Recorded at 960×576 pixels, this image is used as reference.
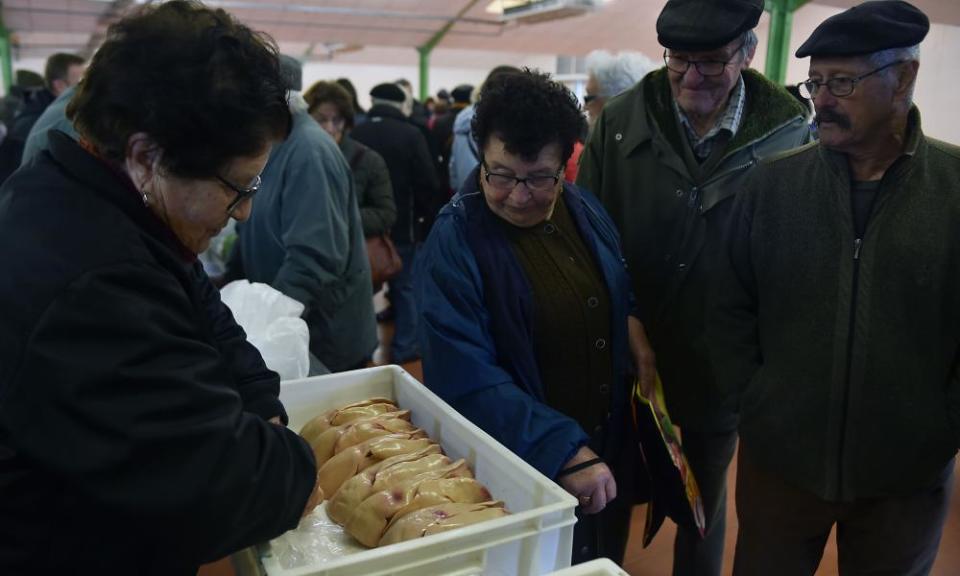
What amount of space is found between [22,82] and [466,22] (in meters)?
5.76

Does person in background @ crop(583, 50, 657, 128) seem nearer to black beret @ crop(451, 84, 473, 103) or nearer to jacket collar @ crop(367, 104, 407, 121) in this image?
jacket collar @ crop(367, 104, 407, 121)

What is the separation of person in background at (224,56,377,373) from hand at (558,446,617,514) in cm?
95

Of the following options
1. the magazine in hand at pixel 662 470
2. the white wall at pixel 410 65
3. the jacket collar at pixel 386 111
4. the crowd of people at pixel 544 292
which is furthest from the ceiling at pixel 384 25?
the magazine in hand at pixel 662 470

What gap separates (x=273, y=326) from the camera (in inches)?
67.4

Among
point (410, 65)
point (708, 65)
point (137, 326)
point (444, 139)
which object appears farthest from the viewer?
point (410, 65)

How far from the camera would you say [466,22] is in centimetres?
985

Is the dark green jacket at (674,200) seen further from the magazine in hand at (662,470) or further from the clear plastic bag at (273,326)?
the clear plastic bag at (273,326)

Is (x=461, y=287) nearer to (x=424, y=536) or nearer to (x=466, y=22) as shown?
(x=424, y=536)

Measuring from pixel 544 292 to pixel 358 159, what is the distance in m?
2.09

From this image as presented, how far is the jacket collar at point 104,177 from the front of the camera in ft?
2.61

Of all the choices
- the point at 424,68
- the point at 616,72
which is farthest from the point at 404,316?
the point at 424,68

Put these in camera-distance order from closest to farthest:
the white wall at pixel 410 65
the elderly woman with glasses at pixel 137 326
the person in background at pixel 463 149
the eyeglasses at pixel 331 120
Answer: the elderly woman with glasses at pixel 137 326, the eyeglasses at pixel 331 120, the person in background at pixel 463 149, the white wall at pixel 410 65

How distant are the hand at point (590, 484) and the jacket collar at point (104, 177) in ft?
2.55

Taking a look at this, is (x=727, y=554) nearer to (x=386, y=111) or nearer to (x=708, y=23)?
(x=708, y=23)
